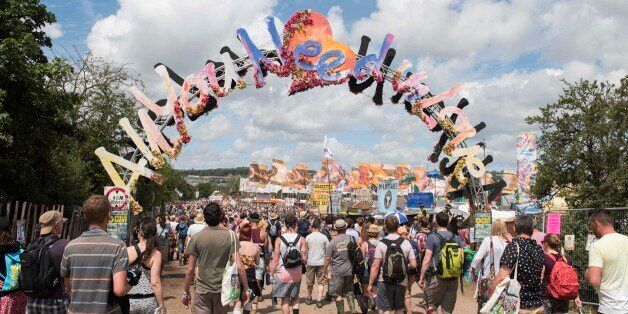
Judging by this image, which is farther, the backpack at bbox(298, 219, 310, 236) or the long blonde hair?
the backpack at bbox(298, 219, 310, 236)

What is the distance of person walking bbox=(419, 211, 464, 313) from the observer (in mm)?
7660

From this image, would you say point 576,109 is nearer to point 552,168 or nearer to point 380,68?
point 552,168

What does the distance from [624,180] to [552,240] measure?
62.2ft

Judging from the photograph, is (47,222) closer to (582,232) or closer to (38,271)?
(38,271)

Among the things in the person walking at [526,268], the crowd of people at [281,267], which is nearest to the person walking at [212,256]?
the crowd of people at [281,267]

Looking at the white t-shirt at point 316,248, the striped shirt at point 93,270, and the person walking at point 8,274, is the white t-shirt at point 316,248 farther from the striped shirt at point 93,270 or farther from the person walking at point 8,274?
the striped shirt at point 93,270

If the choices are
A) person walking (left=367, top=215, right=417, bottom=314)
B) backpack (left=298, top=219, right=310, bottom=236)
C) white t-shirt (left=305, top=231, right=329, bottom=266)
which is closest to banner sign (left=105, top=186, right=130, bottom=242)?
white t-shirt (left=305, top=231, right=329, bottom=266)

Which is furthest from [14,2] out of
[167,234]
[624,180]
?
[624,180]

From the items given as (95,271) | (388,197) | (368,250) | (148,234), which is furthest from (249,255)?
(388,197)

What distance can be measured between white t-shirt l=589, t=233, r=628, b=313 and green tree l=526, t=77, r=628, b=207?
65.5 feet

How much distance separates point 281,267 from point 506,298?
4052 mm

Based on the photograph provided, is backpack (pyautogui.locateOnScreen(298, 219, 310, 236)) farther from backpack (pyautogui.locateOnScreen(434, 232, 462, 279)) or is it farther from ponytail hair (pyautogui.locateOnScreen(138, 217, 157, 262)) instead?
ponytail hair (pyautogui.locateOnScreen(138, 217, 157, 262))

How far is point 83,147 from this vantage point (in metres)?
25.1

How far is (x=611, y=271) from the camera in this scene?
4973mm
